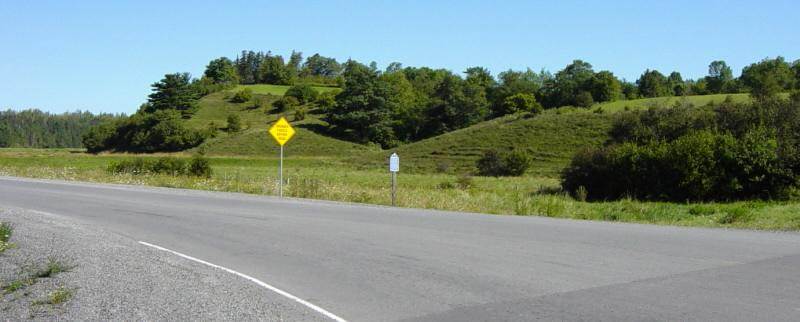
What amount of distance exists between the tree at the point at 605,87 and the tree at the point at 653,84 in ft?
64.8

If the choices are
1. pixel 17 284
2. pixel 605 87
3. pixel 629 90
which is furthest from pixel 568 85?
pixel 17 284

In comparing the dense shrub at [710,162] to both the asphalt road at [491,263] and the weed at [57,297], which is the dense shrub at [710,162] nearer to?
the asphalt road at [491,263]

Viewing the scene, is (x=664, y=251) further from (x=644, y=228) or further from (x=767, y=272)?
(x=644, y=228)

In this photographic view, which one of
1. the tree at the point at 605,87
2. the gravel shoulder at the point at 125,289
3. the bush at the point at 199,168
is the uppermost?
the tree at the point at 605,87

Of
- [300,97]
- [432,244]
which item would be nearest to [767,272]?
[432,244]

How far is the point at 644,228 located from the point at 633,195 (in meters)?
23.8

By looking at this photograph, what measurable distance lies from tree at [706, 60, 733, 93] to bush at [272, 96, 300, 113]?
8335 centimetres

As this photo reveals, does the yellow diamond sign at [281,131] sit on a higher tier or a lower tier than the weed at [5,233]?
higher

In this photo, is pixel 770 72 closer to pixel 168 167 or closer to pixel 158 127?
pixel 158 127

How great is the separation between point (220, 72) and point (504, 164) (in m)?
135

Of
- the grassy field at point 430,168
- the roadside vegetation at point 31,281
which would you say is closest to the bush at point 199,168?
the grassy field at point 430,168

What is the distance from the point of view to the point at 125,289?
8.65 m

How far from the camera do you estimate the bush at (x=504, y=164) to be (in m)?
66.1

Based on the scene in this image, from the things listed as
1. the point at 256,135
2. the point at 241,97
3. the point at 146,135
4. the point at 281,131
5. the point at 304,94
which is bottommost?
the point at 281,131
